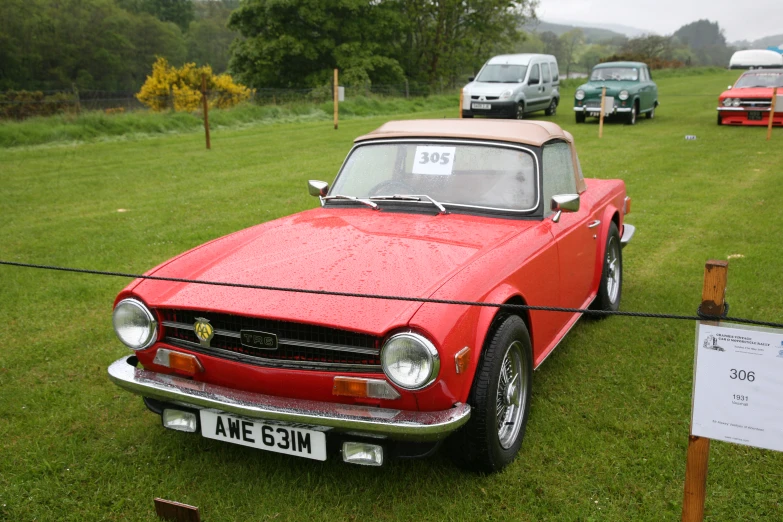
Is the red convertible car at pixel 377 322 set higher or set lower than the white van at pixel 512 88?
lower

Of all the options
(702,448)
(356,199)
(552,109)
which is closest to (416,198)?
(356,199)

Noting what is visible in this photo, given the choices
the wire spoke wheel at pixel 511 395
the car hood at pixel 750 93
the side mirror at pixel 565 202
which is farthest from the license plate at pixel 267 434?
the car hood at pixel 750 93

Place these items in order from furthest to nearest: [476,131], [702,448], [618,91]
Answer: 1. [618,91]
2. [476,131]
3. [702,448]

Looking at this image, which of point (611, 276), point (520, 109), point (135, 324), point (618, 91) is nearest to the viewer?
point (135, 324)

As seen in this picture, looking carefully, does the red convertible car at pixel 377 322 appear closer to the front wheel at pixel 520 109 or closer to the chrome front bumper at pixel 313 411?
the chrome front bumper at pixel 313 411

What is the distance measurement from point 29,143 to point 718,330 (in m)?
17.2

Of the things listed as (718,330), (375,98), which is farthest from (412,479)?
(375,98)

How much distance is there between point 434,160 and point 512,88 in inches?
598

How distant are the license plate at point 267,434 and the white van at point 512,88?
16.5 m

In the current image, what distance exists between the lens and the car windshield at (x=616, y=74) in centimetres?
1911

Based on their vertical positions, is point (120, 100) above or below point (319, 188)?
above

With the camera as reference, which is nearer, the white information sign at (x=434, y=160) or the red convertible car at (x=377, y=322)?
the red convertible car at (x=377, y=322)

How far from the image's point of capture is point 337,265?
3.37 metres

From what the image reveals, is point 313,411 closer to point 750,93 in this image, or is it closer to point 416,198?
point 416,198
